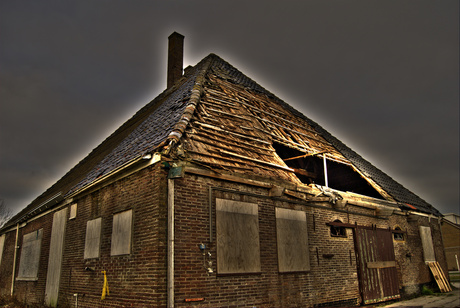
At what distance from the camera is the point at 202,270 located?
789cm

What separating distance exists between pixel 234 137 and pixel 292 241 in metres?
3.41

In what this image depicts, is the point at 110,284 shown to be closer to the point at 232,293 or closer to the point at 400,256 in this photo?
the point at 232,293

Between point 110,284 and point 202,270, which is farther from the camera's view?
point 110,284

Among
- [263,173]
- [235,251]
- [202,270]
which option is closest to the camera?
[202,270]

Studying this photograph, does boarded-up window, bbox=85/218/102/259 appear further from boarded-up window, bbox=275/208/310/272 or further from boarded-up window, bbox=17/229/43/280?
boarded-up window, bbox=275/208/310/272

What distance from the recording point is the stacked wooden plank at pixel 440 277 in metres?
15.8

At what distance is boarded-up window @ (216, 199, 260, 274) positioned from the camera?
8.44m

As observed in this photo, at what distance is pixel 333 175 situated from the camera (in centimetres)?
1659

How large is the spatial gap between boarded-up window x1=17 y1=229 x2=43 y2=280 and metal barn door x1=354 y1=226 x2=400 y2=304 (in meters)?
11.8

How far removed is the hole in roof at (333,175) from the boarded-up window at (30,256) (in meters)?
A: 10.3

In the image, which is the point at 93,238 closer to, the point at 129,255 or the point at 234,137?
the point at 129,255

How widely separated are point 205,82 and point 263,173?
4875 millimetres

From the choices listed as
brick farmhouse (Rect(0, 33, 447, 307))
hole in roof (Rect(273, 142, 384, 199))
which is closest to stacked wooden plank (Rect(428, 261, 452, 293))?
brick farmhouse (Rect(0, 33, 447, 307))

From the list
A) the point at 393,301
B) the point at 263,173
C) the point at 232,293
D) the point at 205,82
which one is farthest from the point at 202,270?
the point at 393,301
